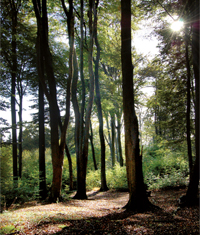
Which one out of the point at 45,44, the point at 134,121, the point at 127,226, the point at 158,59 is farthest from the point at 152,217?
the point at 45,44

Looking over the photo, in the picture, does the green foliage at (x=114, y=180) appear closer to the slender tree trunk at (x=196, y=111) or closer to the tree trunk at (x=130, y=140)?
the slender tree trunk at (x=196, y=111)

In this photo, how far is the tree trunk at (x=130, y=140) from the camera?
4.64 meters

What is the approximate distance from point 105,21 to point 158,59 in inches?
221

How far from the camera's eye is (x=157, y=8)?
6.91 metres

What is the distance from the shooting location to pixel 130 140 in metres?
4.76

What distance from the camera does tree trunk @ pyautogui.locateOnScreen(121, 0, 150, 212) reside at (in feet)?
15.2

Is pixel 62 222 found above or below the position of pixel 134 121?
below

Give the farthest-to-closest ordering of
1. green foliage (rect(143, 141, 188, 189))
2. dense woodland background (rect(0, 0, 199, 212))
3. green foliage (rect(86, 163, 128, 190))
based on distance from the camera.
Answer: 1. green foliage (rect(86, 163, 128, 190))
2. green foliage (rect(143, 141, 188, 189))
3. dense woodland background (rect(0, 0, 199, 212))

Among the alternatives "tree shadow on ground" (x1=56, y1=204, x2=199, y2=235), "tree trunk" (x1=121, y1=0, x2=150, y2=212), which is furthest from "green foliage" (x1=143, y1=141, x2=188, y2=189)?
"tree shadow on ground" (x1=56, y1=204, x2=199, y2=235)

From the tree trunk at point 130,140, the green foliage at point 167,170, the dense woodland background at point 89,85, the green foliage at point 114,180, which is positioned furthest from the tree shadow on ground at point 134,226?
the green foliage at point 114,180

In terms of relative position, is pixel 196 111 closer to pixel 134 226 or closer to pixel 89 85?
pixel 134 226

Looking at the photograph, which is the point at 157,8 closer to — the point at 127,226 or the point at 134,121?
the point at 134,121

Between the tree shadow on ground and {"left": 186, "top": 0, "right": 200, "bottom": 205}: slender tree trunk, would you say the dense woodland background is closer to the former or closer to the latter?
{"left": 186, "top": 0, "right": 200, "bottom": 205}: slender tree trunk

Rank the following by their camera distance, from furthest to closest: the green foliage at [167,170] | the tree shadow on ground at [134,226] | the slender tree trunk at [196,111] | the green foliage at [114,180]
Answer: the green foliage at [114,180], the green foliage at [167,170], the slender tree trunk at [196,111], the tree shadow on ground at [134,226]
